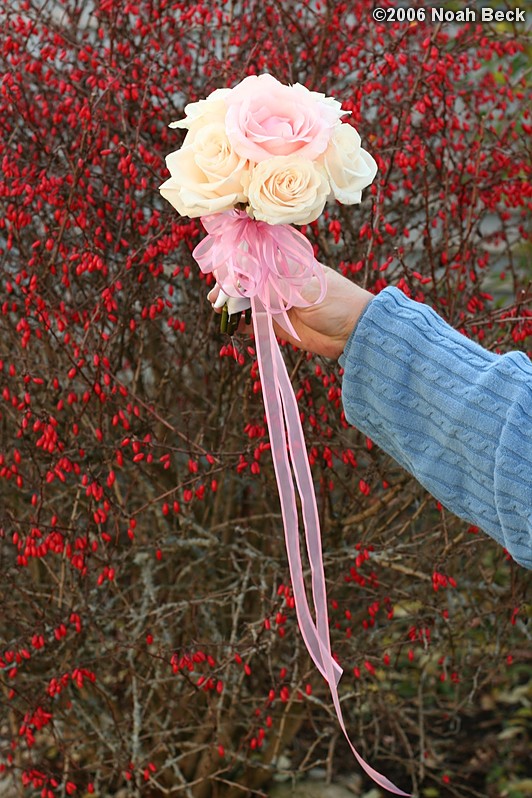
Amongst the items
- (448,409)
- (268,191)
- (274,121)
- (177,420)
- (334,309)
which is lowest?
(177,420)

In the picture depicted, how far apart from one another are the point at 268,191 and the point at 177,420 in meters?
1.55

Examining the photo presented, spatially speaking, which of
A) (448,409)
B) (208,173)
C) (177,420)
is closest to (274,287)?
(208,173)

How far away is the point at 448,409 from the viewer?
63.1 inches

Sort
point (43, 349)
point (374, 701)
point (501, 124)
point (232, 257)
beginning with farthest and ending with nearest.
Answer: point (501, 124), point (374, 701), point (43, 349), point (232, 257)

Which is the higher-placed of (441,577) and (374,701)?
(441,577)

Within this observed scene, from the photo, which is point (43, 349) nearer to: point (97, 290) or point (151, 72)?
point (97, 290)

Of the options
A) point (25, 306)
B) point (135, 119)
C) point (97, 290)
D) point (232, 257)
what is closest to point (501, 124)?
point (135, 119)

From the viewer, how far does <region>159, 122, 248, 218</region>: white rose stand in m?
1.59

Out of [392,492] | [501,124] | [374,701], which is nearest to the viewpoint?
[392,492]

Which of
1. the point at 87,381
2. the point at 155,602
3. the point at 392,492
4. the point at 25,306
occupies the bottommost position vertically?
the point at 155,602

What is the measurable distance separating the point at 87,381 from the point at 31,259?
340mm

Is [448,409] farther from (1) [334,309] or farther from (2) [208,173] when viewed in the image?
(2) [208,173]

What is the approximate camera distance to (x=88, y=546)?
2.65 meters

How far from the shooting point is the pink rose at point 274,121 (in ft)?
5.20
